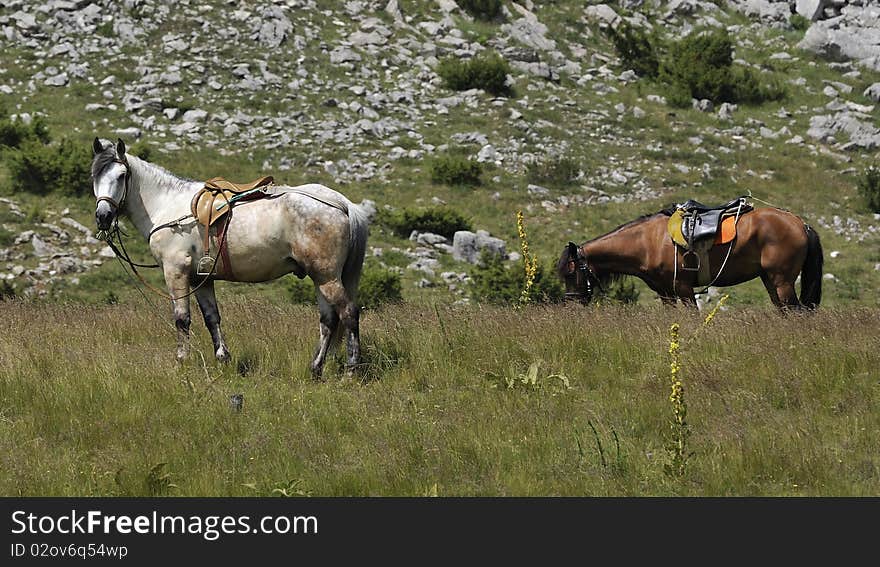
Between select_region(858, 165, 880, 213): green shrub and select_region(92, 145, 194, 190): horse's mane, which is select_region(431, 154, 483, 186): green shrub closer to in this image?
select_region(858, 165, 880, 213): green shrub

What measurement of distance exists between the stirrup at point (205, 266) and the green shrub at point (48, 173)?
1597cm

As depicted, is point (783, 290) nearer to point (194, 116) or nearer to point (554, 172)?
point (554, 172)

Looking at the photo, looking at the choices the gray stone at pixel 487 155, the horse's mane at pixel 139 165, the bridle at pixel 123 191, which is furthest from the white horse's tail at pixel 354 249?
the gray stone at pixel 487 155

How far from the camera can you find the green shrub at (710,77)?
33125 millimetres

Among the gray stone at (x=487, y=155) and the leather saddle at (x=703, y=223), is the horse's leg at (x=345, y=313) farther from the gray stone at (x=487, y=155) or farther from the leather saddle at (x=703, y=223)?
the gray stone at (x=487, y=155)

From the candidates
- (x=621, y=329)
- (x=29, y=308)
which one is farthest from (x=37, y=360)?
(x=621, y=329)

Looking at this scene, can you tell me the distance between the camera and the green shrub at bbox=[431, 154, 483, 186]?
25922mm

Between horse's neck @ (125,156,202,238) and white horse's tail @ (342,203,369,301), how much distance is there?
64.9 inches

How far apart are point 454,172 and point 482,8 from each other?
12.8 metres

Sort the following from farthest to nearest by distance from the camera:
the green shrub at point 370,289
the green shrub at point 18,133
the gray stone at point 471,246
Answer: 1. the green shrub at point 18,133
2. the gray stone at point 471,246
3. the green shrub at point 370,289

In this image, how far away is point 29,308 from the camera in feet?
38.7

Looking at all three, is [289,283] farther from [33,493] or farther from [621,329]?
[33,493]

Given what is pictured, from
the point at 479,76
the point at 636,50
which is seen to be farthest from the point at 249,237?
the point at 636,50

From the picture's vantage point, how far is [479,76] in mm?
31484
